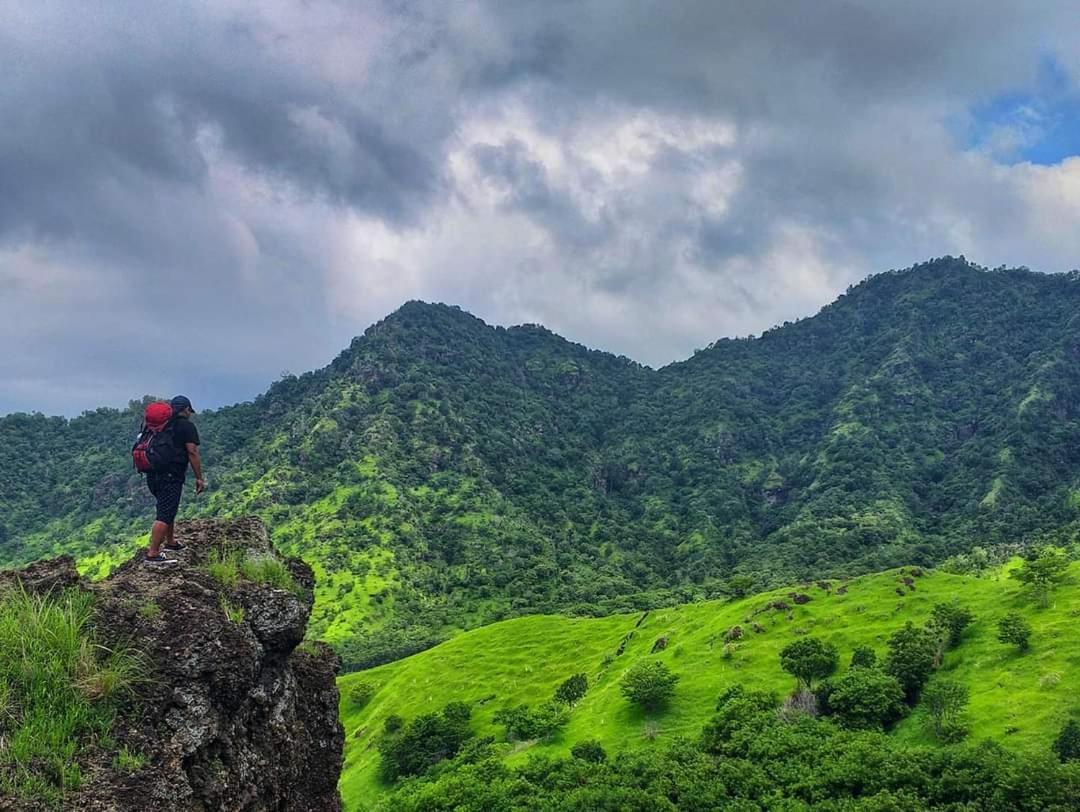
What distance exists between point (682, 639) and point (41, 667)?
10801cm

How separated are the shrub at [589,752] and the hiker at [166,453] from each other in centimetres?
6512

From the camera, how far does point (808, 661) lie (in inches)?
3073

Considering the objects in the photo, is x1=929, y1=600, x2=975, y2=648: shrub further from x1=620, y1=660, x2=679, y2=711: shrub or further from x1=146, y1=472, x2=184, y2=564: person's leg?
x1=146, y1=472, x2=184, y2=564: person's leg

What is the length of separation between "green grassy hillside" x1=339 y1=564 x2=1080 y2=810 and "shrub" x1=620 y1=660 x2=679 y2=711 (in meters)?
1.68

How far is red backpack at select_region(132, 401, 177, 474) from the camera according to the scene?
13.9 metres

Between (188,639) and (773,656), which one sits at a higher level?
(188,639)

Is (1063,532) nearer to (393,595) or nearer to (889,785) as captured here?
(889,785)

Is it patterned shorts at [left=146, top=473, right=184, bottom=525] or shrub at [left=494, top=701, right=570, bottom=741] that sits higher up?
patterned shorts at [left=146, top=473, right=184, bottom=525]

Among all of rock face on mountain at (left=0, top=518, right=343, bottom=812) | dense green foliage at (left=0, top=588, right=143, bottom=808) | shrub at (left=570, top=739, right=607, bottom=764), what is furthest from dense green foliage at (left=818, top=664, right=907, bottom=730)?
dense green foliage at (left=0, top=588, right=143, bottom=808)

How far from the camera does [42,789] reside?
27.3ft

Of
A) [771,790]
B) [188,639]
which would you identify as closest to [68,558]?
[188,639]

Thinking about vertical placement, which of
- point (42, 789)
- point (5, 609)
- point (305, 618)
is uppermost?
point (5, 609)

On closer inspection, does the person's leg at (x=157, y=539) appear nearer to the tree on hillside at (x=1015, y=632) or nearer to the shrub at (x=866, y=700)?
the shrub at (x=866, y=700)

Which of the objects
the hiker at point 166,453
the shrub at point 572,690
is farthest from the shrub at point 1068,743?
the hiker at point 166,453
